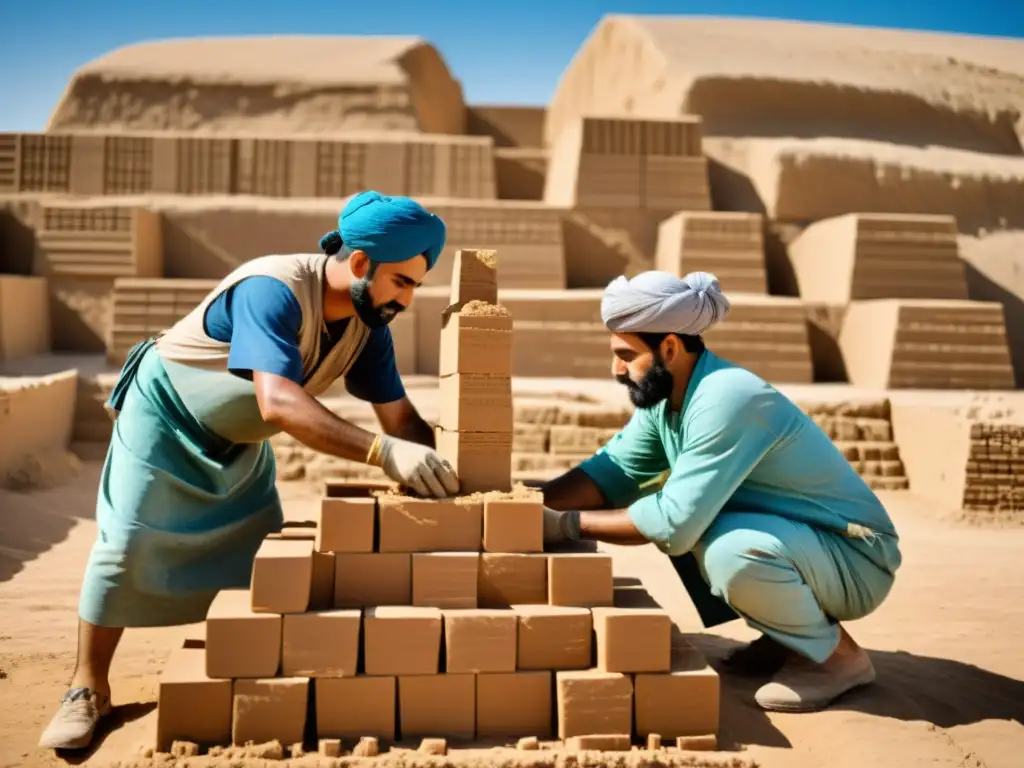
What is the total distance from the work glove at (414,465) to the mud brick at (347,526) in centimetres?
11

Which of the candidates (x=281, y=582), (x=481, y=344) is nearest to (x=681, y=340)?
(x=481, y=344)

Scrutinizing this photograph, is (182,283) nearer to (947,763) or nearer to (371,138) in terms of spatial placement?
(371,138)

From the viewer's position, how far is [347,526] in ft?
9.08

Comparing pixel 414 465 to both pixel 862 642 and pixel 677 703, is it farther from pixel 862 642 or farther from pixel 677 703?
pixel 862 642

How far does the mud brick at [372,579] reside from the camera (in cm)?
278

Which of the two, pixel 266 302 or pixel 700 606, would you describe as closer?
pixel 266 302

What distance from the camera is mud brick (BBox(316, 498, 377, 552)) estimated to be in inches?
108

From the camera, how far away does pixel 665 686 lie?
2744mm

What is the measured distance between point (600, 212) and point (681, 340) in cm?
844

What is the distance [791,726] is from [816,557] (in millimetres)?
506

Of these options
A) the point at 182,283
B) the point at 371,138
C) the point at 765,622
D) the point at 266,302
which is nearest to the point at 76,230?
the point at 182,283

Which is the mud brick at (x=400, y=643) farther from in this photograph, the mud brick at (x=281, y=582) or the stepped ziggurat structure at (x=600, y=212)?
the stepped ziggurat structure at (x=600, y=212)

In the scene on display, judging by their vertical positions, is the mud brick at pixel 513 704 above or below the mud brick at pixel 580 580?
below

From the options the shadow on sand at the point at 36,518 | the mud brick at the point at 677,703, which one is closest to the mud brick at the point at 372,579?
the mud brick at the point at 677,703
